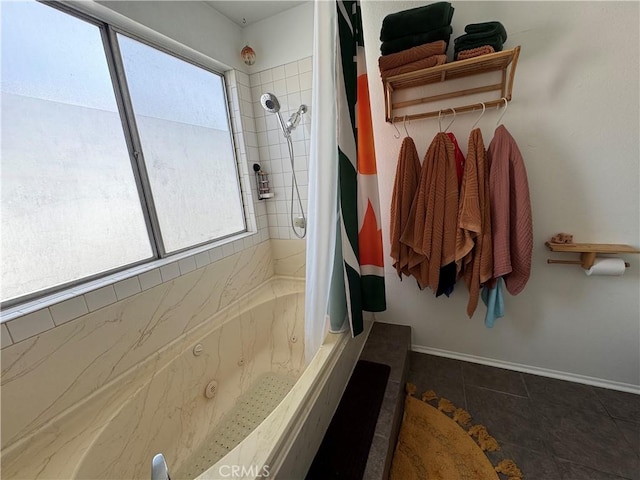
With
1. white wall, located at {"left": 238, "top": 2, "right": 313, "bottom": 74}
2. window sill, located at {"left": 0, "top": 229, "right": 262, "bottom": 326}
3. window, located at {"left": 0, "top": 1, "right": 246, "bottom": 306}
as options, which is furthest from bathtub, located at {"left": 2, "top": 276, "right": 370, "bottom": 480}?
white wall, located at {"left": 238, "top": 2, "right": 313, "bottom": 74}

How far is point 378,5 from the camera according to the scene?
1287mm

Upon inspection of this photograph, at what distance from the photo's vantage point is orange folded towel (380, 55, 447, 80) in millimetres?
1102

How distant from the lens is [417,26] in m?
1.10

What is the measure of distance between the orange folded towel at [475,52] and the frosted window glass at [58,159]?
1.63 meters

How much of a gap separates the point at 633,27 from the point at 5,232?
2532 mm

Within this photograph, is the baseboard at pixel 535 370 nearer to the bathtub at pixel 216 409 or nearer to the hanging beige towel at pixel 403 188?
the bathtub at pixel 216 409

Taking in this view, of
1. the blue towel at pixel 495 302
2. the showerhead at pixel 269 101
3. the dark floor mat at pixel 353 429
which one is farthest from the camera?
the showerhead at pixel 269 101

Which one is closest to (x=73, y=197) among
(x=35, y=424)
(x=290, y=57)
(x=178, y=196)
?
(x=178, y=196)

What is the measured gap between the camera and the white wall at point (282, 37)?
1.58 m

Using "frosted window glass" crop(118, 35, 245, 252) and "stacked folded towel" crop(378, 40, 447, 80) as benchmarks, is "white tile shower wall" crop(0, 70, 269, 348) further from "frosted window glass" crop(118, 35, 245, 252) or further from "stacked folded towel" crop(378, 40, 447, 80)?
"stacked folded towel" crop(378, 40, 447, 80)

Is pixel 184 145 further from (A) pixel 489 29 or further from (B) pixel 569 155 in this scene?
(B) pixel 569 155

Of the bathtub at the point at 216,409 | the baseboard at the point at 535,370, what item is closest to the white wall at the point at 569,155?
the baseboard at the point at 535,370

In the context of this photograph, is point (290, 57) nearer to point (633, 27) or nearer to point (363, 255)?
point (363, 255)

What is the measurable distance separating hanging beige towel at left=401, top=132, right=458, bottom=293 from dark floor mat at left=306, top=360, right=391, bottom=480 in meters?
0.58
